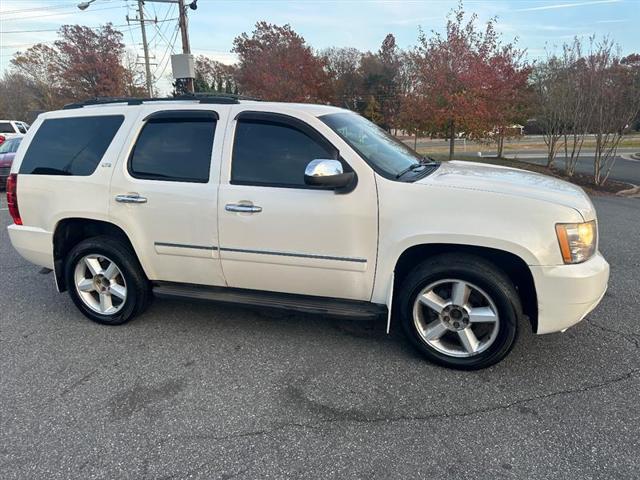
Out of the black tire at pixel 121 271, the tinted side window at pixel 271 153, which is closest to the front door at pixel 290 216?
the tinted side window at pixel 271 153

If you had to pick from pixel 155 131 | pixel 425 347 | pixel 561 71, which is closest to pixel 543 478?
pixel 425 347

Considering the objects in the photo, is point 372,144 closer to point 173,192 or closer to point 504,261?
point 504,261

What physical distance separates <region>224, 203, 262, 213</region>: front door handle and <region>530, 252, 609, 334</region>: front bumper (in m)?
1.93

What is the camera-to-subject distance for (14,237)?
403cm

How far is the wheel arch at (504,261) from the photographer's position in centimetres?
287

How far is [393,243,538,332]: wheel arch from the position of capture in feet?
9.40

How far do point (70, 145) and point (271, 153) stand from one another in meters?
1.95

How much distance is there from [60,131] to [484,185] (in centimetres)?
366

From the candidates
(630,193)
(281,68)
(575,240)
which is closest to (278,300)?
(575,240)

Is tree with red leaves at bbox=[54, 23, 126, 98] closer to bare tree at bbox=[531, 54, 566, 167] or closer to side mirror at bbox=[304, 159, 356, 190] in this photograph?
bare tree at bbox=[531, 54, 566, 167]

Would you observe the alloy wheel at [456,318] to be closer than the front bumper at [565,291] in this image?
No

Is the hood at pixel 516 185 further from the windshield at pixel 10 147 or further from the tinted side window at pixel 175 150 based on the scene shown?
the windshield at pixel 10 147

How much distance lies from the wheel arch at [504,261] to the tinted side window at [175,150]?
1680mm

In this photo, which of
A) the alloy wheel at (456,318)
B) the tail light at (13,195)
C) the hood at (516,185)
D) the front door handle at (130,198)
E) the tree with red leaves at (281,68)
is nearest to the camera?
the hood at (516,185)
